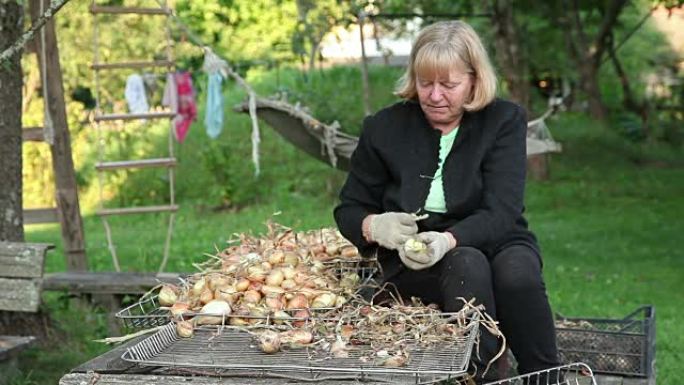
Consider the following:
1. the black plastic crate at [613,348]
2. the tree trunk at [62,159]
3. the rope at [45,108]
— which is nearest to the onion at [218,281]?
the black plastic crate at [613,348]

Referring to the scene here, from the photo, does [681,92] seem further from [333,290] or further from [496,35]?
[333,290]

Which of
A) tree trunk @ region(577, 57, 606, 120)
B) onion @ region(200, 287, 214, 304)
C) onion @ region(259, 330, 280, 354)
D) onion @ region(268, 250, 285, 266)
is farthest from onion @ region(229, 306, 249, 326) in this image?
tree trunk @ region(577, 57, 606, 120)

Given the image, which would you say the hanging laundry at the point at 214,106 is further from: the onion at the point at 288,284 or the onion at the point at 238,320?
the onion at the point at 238,320

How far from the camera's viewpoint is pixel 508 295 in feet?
11.8

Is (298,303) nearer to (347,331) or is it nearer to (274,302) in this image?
(274,302)

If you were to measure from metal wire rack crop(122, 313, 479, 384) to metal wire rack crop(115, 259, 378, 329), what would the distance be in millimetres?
120

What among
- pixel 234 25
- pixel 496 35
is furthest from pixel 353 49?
pixel 496 35

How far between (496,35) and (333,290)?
12.2 metres

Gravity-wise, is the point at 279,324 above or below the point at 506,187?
below

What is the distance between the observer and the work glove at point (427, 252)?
356 cm

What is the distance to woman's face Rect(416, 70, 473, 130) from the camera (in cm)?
381

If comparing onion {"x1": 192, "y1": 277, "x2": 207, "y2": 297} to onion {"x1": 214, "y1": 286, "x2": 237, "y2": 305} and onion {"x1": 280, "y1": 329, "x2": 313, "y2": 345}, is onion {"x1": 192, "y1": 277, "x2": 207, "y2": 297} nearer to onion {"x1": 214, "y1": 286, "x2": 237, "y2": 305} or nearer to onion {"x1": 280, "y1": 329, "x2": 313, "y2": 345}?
onion {"x1": 214, "y1": 286, "x2": 237, "y2": 305}

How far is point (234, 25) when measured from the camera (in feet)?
79.9

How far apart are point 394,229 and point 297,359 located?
2.08 ft
